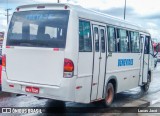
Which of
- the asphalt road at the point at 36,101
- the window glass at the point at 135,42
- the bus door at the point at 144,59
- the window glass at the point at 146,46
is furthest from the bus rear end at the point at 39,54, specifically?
the window glass at the point at 146,46

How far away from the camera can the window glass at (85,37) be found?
26.4 ft

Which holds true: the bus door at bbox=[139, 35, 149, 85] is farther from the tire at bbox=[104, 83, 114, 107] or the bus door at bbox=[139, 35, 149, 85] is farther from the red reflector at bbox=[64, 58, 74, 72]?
the red reflector at bbox=[64, 58, 74, 72]

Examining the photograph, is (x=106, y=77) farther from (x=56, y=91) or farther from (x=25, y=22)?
(x=25, y=22)

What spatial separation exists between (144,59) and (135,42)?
1438mm

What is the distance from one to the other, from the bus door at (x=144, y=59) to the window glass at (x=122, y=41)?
6.51ft

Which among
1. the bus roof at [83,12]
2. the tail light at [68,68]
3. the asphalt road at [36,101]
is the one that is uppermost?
the bus roof at [83,12]

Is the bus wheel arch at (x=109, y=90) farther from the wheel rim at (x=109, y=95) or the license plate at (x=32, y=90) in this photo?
the license plate at (x=32, y=90)

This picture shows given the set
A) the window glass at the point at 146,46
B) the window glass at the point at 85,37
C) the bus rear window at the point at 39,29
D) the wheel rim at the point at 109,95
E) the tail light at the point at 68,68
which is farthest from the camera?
the window glass at the point at 146,46

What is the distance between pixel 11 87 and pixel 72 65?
197 cm

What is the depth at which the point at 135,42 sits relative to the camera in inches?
478

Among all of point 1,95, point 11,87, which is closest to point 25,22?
point 11,87

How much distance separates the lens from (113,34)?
1009cm

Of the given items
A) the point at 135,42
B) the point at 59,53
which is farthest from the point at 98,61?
the point at 135,42

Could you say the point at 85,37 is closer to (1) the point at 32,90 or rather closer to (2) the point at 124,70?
(1) the point at 32,90
